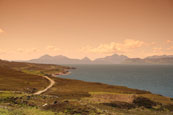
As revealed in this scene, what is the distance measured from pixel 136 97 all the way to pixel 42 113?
120 ft

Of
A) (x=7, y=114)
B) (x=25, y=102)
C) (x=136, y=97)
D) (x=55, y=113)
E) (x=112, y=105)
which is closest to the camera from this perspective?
(x=7, y=114)

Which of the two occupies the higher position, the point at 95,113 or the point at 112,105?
the point at 95,113

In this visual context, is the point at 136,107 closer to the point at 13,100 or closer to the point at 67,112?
the point at 67,112

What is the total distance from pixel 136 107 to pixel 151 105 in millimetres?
7181

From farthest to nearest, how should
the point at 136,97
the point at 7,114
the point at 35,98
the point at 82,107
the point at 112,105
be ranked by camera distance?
the point at 136,97
the point at 112,105
the point at 35,98
the point at 82,107
the point at 7,114

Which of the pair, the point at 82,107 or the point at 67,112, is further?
the point at 82,107

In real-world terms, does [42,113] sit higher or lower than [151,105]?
higher

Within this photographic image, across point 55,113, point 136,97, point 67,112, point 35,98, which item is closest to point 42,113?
point 55,113

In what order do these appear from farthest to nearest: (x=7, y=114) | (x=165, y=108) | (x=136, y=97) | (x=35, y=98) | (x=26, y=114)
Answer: (x=136, y=97) → (x=165, y=108) → (x=35, y=98) → (x=26, y=114) → (x=7, y=114)

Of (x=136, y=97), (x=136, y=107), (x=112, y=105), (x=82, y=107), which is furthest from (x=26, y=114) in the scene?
(x=136, y=97)

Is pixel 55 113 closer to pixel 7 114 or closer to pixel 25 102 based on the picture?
pixel 7 114

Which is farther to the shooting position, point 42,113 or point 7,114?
point 42,113

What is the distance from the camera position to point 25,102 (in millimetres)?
36875

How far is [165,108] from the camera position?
164 ft
